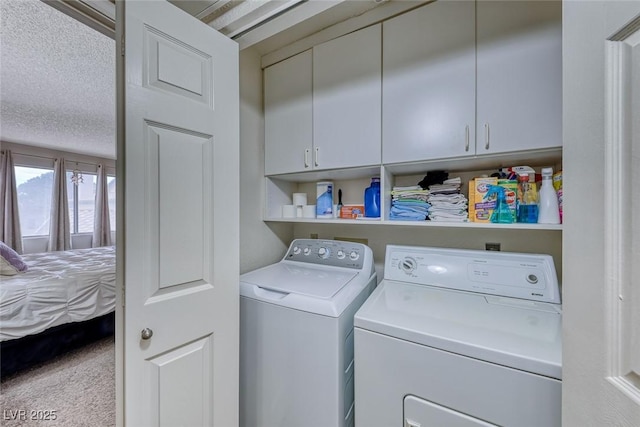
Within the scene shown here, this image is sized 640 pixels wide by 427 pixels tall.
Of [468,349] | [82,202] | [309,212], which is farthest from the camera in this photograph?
[82,202]

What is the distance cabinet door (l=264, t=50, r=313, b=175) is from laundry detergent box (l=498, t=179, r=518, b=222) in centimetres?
105

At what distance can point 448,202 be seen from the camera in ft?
4.58

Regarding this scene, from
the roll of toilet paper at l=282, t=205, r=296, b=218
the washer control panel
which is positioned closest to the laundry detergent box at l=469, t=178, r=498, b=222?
the washer control panel

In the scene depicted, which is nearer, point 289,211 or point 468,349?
point 468,349

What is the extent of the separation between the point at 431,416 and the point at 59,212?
6758 mm

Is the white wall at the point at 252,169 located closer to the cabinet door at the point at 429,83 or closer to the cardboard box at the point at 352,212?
the cardboard box at the point at 352,212

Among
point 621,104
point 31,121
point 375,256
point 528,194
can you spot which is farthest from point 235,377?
point 31,121

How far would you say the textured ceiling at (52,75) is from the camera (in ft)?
5.55

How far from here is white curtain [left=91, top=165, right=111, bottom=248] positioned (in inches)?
216

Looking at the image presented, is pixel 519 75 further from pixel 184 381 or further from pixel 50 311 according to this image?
pixel 50 311

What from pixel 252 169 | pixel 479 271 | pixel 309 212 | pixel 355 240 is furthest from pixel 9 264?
pixel 479 271

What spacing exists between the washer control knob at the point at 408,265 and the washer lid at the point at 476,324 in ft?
0.55

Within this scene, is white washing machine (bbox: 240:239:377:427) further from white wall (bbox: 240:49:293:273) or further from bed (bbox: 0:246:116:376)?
bed (bbox: 0:246:116:376)

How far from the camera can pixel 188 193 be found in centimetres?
101
